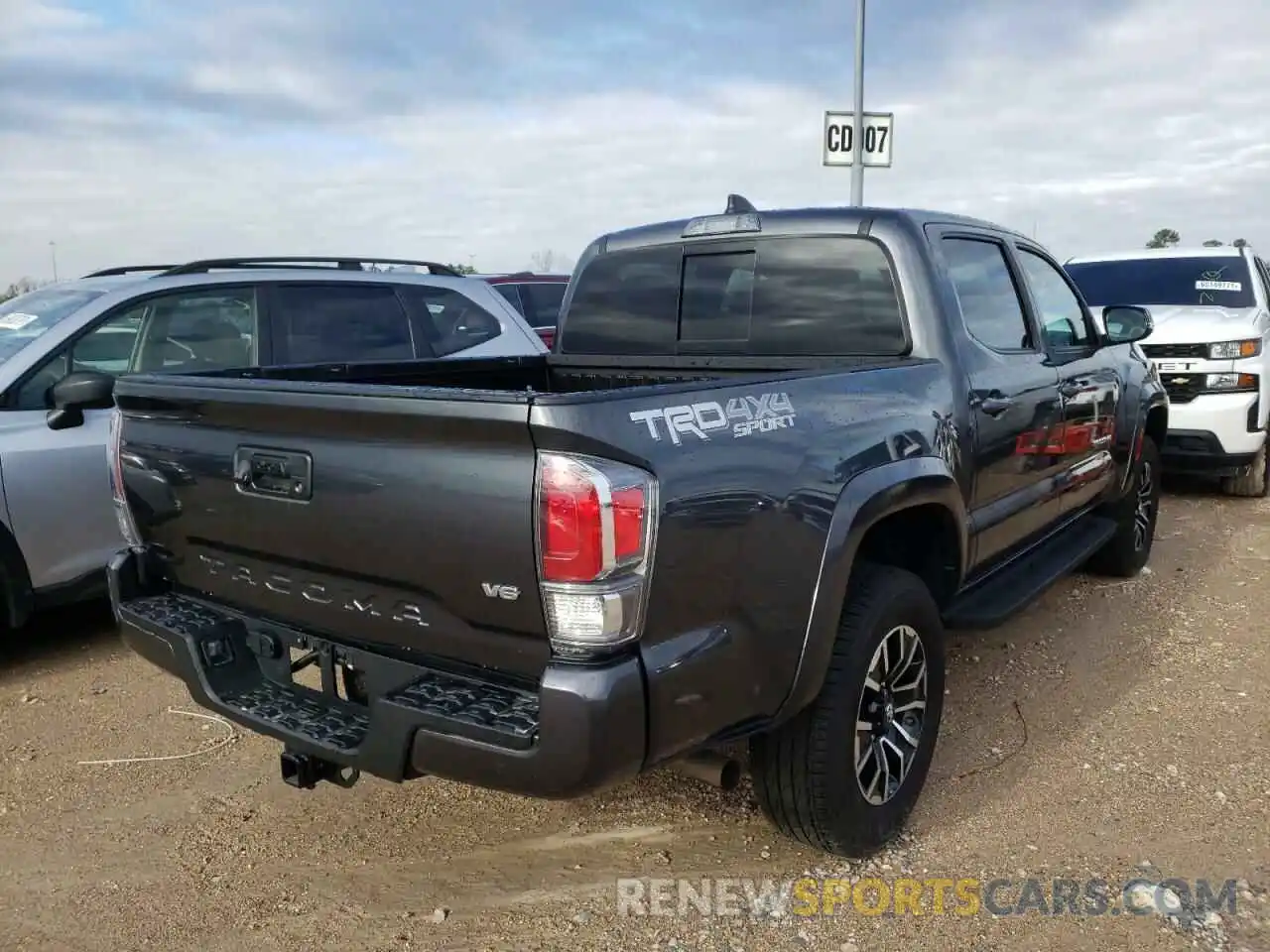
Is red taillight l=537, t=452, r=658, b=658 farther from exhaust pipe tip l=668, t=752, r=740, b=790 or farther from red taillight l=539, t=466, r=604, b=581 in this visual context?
exhaust pipe tip l=668, t=752, r=740, b=790

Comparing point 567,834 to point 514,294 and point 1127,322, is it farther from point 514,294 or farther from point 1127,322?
point 514,294

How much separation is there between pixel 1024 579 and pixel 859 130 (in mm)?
7133

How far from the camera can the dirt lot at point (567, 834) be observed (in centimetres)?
275

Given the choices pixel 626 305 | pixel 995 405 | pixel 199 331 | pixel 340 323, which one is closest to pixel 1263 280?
pixel 995 405

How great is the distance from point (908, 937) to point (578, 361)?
2.50 metres

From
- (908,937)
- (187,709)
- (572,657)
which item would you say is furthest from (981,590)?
(187,709)

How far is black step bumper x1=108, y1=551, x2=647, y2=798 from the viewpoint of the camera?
2.12 m

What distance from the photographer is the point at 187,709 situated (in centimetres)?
419

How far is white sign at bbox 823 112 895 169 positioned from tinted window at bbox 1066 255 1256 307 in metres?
2.30

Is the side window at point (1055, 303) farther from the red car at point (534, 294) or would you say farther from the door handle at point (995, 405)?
the red car at point (534, 294)

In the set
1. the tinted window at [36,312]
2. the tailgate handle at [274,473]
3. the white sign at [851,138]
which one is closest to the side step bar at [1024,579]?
the tailgate handle at [274,473]

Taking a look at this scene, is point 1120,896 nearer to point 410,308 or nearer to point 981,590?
point 981,590

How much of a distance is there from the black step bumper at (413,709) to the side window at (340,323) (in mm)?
2549

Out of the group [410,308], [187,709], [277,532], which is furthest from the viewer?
[410,308]
